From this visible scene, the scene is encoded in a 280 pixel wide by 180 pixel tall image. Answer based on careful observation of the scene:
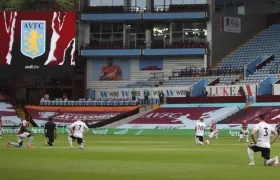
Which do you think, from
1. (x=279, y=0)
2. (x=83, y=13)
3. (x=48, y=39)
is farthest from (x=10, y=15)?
(x=279, y=0)

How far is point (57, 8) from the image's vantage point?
3661 inches

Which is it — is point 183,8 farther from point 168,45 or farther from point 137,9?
point 137,9

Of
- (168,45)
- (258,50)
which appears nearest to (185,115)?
(168,45)

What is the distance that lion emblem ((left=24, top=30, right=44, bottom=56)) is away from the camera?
80.9 m

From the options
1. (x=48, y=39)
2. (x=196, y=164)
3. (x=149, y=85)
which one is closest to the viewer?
(x=196, y=164)

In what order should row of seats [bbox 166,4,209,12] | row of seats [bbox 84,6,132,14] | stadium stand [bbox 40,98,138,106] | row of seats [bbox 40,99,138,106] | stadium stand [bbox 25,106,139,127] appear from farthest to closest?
row of seats [bbox 84,6,132,14] < row of seats [bbox 166,4,209,12] < row of seats [bbox 40,99,138,106] < stadium stand [bbox 40,98,138,106] < stadium stand [bbox 25,106,139,127]

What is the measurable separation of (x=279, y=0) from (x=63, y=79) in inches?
1204

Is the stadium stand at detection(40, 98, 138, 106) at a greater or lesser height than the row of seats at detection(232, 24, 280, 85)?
lesser

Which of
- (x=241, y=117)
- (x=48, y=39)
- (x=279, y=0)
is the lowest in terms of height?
A: (x=241, y=117)

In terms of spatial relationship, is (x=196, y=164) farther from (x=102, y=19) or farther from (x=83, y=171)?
(x=102, y=19)

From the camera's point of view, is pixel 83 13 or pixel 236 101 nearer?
pixel 236 101

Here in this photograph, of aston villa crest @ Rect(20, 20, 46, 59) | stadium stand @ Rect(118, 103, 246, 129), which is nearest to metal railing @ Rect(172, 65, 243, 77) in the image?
stadium stand @ Rect(118, 103, 246, 129)

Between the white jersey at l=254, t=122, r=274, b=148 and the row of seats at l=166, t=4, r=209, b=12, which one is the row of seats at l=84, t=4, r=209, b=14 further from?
the white jersey at l=254, t=122, r=274, b=148

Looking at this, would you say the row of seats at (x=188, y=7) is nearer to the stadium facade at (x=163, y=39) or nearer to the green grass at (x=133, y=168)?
the stadium facade at (x=163, y=39)
